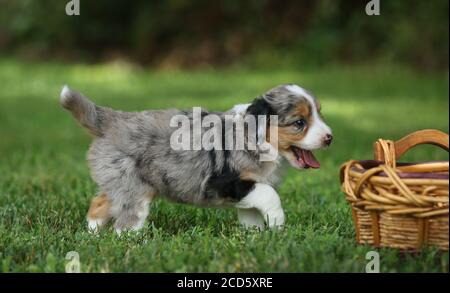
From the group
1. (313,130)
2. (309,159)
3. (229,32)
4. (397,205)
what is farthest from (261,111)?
(229,32)

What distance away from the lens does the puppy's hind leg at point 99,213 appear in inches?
186

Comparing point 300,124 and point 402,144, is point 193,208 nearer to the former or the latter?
point 300,124

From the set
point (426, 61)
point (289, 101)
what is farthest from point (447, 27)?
point (289, 101)

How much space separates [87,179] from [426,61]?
10.9 meters

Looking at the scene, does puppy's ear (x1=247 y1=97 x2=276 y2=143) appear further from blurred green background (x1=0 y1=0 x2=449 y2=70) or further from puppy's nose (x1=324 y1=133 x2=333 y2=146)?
blurred green background (x1=0 y1=0 x2=449 y2=70)

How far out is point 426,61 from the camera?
1612 cm

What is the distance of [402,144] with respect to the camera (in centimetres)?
453

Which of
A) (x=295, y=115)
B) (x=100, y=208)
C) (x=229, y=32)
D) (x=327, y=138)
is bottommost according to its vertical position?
(x=100, y=208)

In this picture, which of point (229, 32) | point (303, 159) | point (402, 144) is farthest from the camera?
point (229, 32)

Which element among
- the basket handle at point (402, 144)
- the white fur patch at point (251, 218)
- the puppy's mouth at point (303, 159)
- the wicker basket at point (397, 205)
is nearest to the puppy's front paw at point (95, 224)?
the white fur patch at point (251, 218)

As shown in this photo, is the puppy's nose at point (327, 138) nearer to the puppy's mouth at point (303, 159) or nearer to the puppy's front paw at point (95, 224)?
the puppy's mouth at point (303, 159)

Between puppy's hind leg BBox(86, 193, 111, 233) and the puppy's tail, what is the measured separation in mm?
401

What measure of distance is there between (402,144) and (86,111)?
1.86 meters

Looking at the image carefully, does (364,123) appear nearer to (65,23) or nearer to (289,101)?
(289,101)
